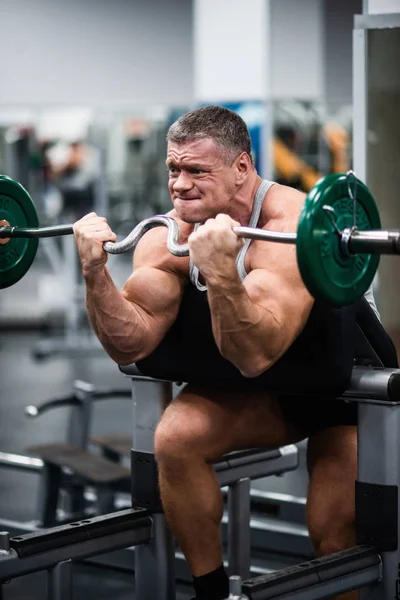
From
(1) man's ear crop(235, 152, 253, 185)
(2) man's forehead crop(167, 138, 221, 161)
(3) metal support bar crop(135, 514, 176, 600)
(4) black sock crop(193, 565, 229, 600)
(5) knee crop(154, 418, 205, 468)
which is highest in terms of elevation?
(2) man's forehead crop(167, 138, 221, 161)

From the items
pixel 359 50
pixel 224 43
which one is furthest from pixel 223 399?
pixel 224 43

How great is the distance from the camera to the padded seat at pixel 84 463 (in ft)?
11.6

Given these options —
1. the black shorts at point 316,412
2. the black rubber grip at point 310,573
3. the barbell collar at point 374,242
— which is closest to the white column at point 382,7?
the black shorts at point 316,412

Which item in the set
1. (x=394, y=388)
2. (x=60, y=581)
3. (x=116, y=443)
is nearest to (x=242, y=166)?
(x=394, y=388)

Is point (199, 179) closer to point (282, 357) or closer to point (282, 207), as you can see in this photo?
point (282, 207)

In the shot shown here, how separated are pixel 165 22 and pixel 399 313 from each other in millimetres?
5385

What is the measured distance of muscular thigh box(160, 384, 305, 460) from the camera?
2.34 meters

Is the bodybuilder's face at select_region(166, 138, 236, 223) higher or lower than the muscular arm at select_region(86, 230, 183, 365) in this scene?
higher

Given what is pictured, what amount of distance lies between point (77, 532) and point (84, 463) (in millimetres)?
1252

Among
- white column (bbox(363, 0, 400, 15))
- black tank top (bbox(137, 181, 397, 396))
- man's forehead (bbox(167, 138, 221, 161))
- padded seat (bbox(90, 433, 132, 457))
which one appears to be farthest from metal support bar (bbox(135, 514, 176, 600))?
white column (bbox(363, 0, 400, 15))

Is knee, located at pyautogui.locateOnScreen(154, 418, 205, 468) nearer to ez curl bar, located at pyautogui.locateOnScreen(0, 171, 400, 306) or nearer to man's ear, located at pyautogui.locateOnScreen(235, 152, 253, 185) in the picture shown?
ez curl bar, located at pyautogui.locateOnScreen(0, 171, 400, 306)

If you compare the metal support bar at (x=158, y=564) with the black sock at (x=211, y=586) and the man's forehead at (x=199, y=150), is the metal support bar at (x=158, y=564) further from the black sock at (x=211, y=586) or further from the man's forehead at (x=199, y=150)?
the man's forehead at (x=199, y=150)

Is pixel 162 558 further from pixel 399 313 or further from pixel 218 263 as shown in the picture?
pixel 399 313

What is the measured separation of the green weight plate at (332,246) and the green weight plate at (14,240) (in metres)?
0.89
